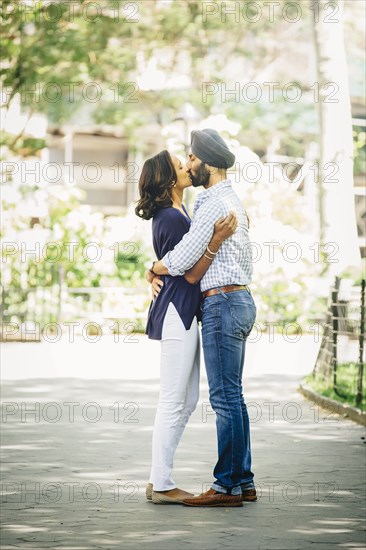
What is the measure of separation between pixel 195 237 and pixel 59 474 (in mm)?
2224

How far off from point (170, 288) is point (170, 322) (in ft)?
0.66

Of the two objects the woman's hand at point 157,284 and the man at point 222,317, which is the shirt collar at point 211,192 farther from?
the woman's hand at point 157,284

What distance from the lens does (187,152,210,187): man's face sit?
7.74 meters

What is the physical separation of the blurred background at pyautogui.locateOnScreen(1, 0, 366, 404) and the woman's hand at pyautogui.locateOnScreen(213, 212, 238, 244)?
5.36 m

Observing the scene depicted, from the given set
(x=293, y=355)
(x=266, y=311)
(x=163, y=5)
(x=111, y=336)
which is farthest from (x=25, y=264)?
(x=163, y=5)

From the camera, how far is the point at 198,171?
25.5 feet

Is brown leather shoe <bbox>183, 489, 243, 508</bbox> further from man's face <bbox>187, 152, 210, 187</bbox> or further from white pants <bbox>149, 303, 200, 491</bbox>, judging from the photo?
man's face <bbox>187, 152, 210, 187</bbox>

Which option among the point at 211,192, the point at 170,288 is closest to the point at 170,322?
the point at 170,288

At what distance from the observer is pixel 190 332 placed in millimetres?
7641

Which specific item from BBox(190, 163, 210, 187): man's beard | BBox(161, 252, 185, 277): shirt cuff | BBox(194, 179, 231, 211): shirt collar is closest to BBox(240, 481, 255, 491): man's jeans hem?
BBox(161, 252, 185, 277): shirt cuff

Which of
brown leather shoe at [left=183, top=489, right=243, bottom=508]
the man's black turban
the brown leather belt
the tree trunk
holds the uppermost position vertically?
the tree trunk

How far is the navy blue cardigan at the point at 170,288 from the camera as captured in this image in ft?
25.0

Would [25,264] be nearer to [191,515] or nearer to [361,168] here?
[361,168]

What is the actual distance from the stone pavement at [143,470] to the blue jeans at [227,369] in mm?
242
